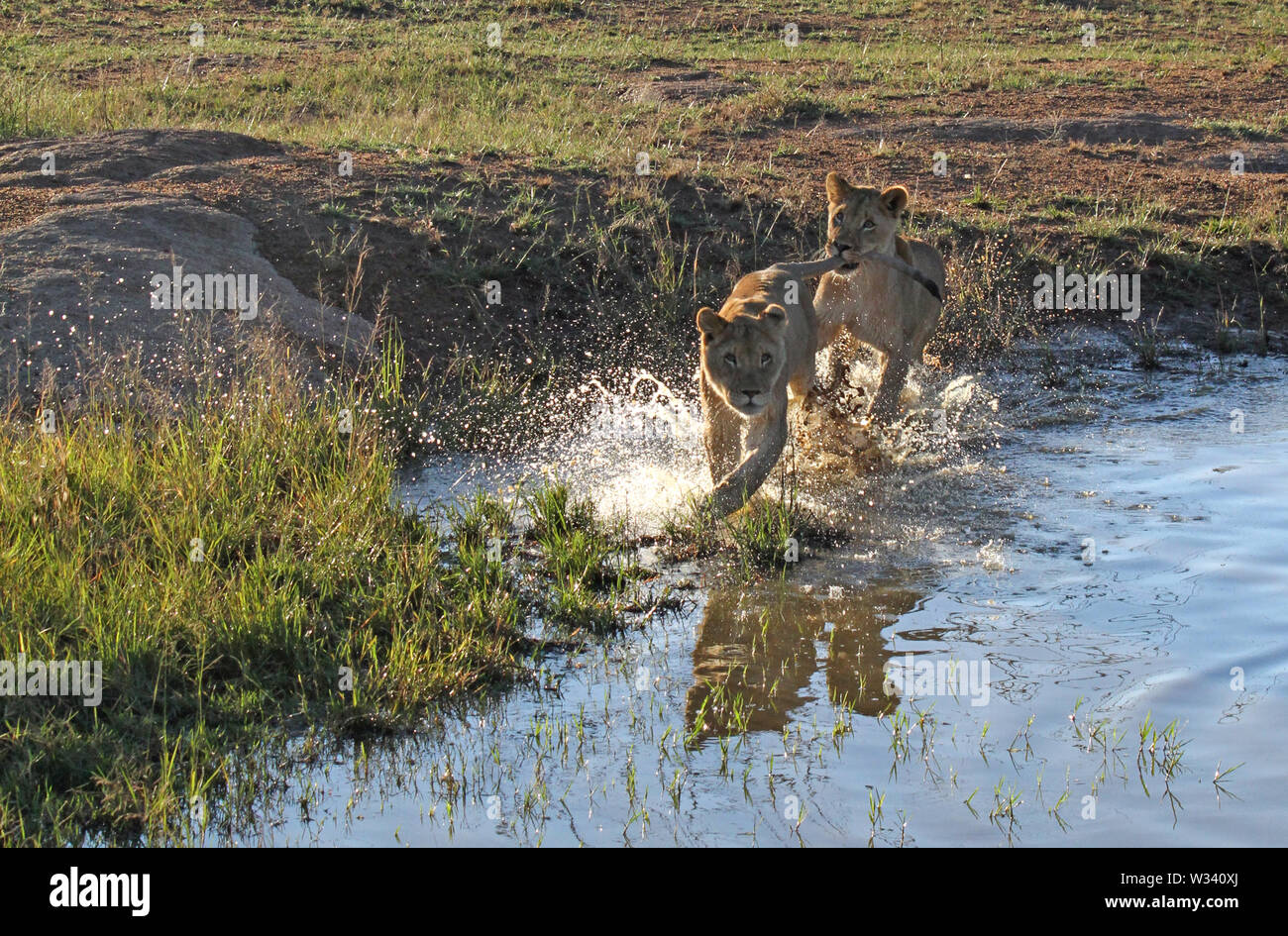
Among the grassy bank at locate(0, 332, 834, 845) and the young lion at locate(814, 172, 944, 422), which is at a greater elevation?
the young lion at locate(814, 172, 944, 422)

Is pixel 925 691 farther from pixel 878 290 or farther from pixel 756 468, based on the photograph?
pixel 878 290

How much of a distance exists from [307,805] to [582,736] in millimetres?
904

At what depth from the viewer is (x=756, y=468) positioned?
21.0 feet

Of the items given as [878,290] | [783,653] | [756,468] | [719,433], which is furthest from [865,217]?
[783,653]

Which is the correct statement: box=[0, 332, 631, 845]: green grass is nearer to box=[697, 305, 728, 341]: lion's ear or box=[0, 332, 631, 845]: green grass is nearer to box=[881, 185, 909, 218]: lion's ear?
box=[697, 305, 728, 341]: lion's ear

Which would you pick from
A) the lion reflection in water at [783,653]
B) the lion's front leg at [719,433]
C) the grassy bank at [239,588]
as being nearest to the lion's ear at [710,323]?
the lion's front leg at [719,433]

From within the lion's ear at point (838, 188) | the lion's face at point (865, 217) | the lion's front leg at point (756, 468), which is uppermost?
Result: the lion's ear at point (838, 188)

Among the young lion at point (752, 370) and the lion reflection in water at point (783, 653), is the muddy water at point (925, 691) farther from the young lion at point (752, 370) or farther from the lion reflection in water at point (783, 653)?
the young lion at point (752, 370)

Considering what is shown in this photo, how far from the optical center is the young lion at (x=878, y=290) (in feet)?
24.2

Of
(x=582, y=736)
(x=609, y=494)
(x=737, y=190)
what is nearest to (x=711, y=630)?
(x=582, y=736)

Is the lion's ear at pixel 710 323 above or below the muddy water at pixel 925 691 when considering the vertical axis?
above

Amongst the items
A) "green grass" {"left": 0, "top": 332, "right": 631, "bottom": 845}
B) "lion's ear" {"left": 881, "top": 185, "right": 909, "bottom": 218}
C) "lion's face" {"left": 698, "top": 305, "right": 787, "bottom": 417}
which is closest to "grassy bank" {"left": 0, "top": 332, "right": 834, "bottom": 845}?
"green grass" {"left": 0, "top": 332, "right": 631, "bottom": 845}

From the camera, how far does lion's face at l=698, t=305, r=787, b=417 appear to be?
6.17m

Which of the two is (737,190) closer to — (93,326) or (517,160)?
(517,160)
